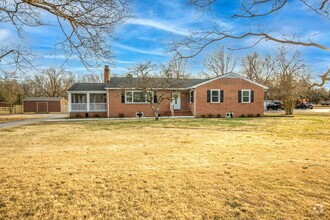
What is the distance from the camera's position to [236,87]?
21641 mm

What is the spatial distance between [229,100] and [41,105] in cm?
3275

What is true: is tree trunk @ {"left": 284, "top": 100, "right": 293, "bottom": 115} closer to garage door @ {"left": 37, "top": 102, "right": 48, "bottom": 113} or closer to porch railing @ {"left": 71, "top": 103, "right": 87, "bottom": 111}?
porch railing @ {"left": 71, "top": 103, "right": 87, "bottom": 111}

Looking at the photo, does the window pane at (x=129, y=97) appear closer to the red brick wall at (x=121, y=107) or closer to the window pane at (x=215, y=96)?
the red brick wall at (x=121, y=107)

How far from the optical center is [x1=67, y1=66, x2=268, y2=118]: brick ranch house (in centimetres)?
2130

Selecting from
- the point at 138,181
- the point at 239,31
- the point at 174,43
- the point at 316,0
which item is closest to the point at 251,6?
the point at 239,31

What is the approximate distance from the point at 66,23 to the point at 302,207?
5.25m

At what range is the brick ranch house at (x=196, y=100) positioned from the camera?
69.9 ft

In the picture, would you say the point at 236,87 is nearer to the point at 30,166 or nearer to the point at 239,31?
the point at 239,31

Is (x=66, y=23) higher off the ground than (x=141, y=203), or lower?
higher

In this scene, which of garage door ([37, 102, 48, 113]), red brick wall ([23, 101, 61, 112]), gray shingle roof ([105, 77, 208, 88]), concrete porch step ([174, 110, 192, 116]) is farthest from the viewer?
garage door ([37, 102, 48, 113])

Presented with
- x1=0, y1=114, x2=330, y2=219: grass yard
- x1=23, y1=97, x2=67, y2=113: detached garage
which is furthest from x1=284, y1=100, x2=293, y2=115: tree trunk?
x1=23, y1=97, x2=67, y2=113: detached garage

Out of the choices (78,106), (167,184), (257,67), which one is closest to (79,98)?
(78,106)

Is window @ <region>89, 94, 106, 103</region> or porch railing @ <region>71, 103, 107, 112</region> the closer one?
porch railing @ <region>71, 103, 107, 112</region>

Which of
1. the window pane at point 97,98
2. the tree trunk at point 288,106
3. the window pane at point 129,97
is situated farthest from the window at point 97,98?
the tree trunk at point 288,106
